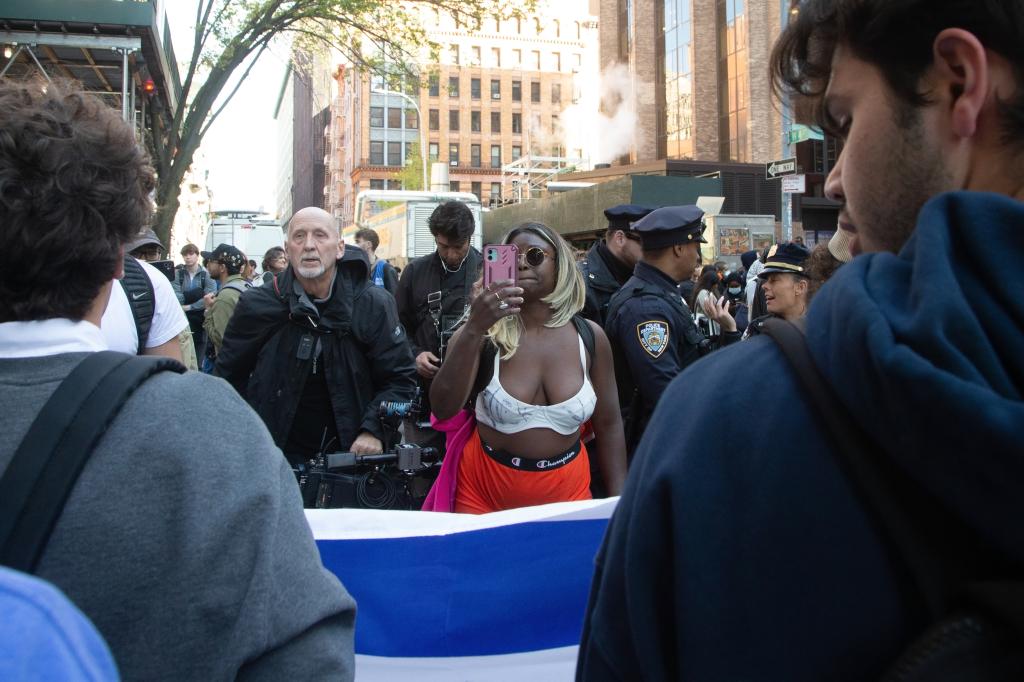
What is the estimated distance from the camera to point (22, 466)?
1232 mm

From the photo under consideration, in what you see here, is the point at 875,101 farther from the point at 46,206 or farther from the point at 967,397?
the point at 46,206

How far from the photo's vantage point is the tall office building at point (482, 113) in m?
90.2

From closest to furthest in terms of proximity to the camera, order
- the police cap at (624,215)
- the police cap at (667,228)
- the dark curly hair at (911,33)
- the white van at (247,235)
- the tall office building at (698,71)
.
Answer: the dark curly hair at (911,33) → the police cap at (667,228) → the police cap at (624,215) → the white van at (247,235) → the tall office building at (698,71)

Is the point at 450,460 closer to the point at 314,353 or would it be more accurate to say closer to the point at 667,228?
the point at 314,353

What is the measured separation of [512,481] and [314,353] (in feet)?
5.12

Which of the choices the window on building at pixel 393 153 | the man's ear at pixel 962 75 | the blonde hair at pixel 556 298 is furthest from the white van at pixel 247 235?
the window on building at pixel 393 153

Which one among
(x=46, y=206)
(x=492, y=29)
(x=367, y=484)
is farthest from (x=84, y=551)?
(x=492, y=29)

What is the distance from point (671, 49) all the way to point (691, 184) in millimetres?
16985

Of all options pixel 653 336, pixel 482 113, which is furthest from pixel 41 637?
pixel 482 113

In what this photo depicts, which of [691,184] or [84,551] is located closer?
[84,551]

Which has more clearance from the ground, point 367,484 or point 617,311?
point 617,311

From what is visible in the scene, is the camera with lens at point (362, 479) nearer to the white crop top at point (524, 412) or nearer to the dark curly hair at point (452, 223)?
the white crop top at point (524, 412)

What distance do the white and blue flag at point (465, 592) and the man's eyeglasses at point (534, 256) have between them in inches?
52.4

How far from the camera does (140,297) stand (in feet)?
12.3
